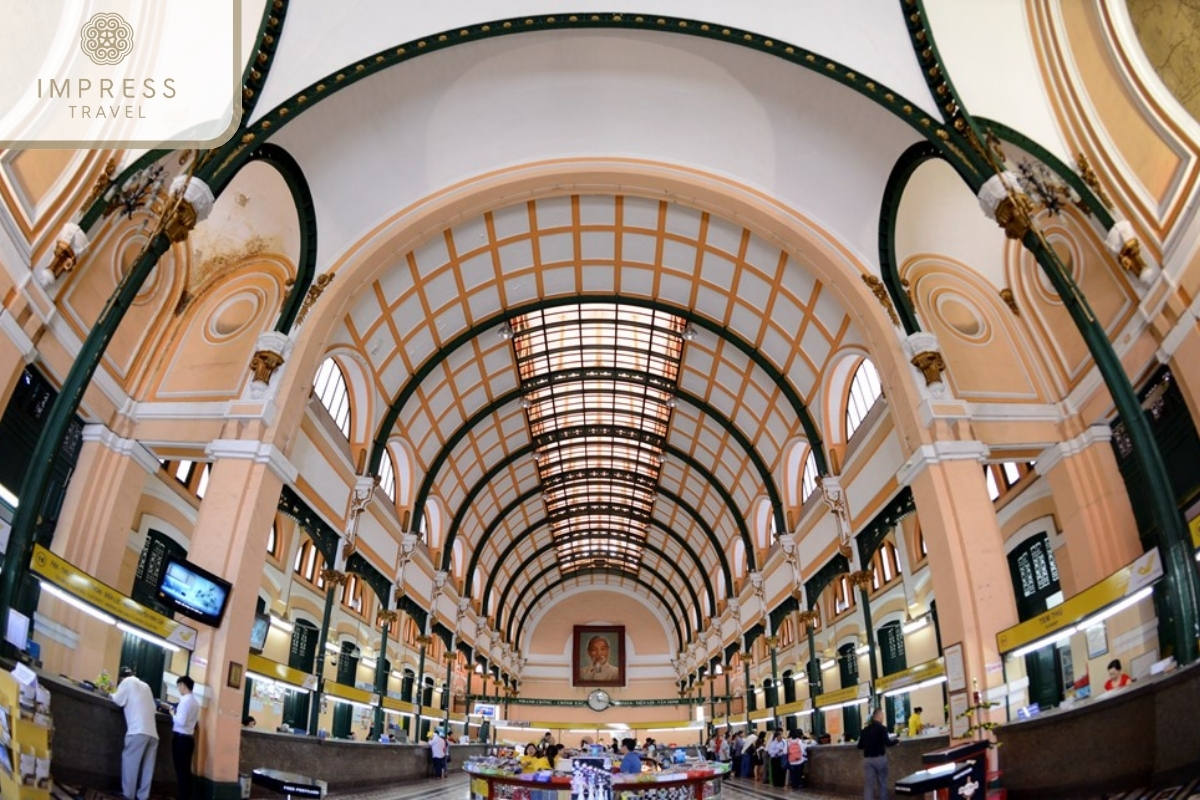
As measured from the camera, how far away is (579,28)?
11.9m

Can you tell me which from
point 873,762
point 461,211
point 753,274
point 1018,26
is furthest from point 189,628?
point 1018,26

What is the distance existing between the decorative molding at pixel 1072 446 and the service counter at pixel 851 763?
479cm

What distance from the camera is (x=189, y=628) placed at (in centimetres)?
1045

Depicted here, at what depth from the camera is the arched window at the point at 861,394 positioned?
1619cm

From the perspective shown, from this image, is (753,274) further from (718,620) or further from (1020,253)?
(718,620)

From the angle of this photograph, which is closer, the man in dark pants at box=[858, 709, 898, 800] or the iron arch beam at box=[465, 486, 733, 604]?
the man in dark pants at box=[858, 709, 898, 800]

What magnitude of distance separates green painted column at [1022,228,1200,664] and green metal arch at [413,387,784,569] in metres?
13.2

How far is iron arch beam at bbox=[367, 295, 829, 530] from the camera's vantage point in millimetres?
17672

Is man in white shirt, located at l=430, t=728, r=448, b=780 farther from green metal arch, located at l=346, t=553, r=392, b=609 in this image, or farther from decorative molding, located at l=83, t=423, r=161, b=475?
decorative molding, located at l=83, t=423, r=161, b=475

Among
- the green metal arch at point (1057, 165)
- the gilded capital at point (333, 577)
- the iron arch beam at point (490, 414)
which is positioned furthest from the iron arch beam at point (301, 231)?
the green metal arch at point (1057, 165)

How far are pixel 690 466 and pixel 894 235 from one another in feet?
53.1

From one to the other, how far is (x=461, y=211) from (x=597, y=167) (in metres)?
2.99

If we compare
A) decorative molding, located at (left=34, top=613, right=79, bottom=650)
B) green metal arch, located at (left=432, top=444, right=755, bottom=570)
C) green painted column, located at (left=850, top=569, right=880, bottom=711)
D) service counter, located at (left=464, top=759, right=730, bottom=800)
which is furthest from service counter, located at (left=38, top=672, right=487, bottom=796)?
green painted column, located at (left=850, top=569, right=880, bottom=711)

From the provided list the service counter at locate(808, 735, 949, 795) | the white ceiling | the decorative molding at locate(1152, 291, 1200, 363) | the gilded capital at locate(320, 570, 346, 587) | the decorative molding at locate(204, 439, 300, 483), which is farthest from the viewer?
the gilded capital at locate(320, 570, 346, 587)
